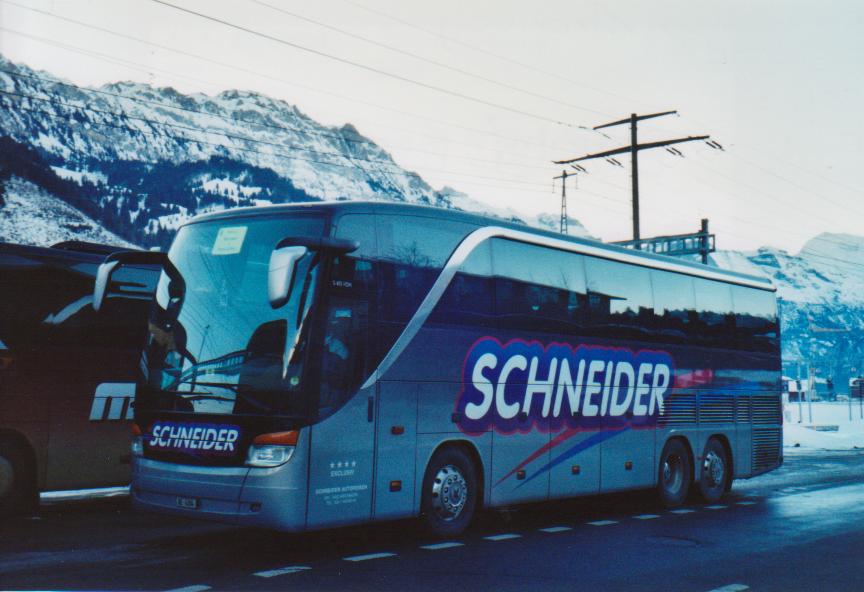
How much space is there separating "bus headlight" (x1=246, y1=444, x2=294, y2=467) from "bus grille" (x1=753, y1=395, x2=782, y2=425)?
10.7 m

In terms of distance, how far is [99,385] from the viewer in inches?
506

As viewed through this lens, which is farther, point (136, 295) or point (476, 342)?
point (136, 295)

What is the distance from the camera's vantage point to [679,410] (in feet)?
50.4

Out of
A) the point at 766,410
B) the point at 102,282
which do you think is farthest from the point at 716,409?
the point at 102,282

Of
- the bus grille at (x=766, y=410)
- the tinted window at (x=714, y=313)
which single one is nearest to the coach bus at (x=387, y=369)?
the tinted window at (x=714, y=313)

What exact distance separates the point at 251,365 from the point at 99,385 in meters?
4.37

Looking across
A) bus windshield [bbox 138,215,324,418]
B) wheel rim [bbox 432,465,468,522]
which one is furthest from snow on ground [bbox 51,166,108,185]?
wheel rim [bbox 432,465,468,522]

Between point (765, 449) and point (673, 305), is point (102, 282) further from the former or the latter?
point (765, 449)

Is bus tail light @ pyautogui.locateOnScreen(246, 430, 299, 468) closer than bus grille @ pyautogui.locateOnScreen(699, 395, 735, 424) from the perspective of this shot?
Yes

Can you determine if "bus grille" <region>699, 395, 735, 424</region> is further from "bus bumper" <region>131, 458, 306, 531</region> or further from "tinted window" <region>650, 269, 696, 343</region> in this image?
"bus bumper" <region>131, 458, 306, 531</region>

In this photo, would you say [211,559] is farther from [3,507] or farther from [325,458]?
[3,507]

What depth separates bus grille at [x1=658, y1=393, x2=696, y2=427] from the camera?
15.0 m

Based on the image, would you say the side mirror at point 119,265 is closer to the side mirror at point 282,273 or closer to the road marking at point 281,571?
the side mirror at point 282,273

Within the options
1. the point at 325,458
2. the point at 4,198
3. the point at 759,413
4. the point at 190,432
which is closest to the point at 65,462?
the point at 190,432
